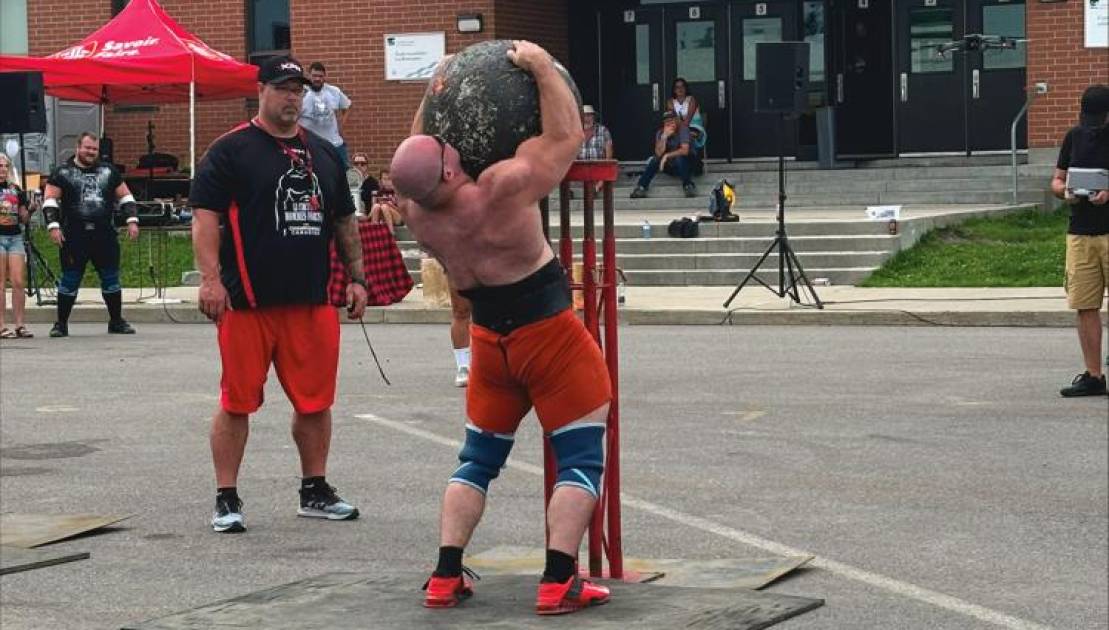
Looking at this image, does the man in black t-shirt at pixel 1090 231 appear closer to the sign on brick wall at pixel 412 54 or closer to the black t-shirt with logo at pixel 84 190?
the black t-shirt with logo at pixel 84 190

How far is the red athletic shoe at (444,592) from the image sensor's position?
605 centimetres

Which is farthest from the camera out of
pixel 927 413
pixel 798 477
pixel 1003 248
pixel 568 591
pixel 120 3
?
pixel 120 3

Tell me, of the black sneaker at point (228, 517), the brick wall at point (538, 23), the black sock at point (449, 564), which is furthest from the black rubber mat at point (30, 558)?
the brick wall at point (538, 23)

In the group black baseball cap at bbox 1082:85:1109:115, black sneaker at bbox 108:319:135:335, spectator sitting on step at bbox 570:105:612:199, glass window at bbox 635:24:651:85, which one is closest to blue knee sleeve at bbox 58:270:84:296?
black sneaker at bbox 108:319:135:335

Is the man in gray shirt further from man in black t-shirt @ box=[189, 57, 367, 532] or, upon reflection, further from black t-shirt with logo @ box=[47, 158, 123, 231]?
man in black t-shirt @ box=[189, 57, 367, 532]

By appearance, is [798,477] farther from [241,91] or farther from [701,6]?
[701,6]

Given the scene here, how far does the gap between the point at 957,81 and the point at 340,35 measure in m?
9.59

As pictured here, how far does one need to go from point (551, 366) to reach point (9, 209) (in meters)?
14.1

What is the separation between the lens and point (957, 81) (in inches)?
1180

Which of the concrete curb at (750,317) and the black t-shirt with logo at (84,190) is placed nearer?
the concrete curb at (750,317)

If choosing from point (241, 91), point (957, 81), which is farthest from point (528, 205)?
point (957, 81)

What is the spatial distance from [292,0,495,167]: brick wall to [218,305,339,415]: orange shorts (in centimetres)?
2204

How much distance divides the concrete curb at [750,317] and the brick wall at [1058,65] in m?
9.09

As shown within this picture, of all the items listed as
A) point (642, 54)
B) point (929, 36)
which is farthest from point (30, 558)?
point (642, 54)
